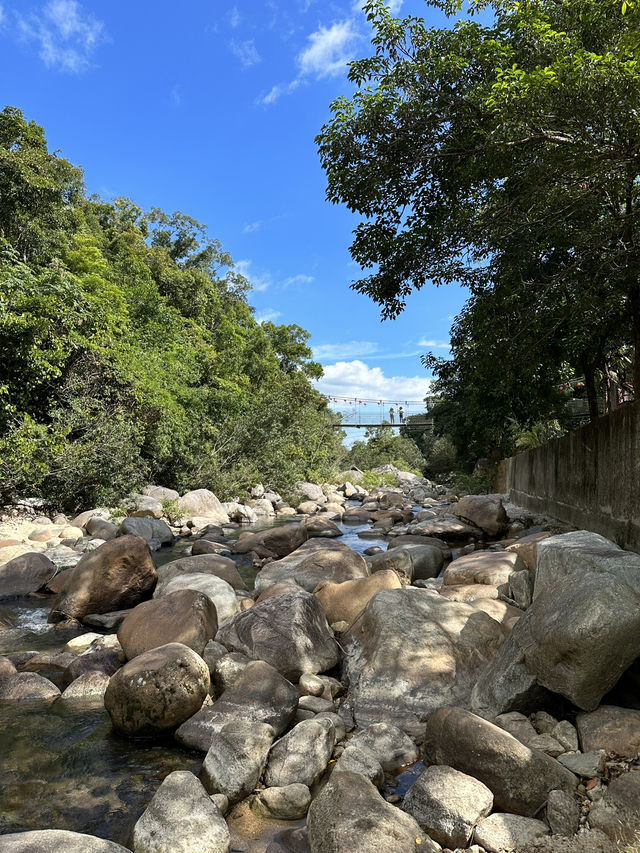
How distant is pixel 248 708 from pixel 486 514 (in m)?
9.36

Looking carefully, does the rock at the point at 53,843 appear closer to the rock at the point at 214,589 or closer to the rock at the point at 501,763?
the rock at the point at 501,763

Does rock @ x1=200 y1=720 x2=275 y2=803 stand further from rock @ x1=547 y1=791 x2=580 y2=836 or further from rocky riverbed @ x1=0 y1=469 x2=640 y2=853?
rock @ x1=547 y1=791 x2=580 y2=836

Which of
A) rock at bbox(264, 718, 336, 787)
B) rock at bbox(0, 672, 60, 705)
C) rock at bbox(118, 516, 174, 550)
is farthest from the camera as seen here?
rock at bbox(118, 516, 174, 550)

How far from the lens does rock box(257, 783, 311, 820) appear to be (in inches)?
123

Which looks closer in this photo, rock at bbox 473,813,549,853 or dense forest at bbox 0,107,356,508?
rock at bbox 473,813,549,853

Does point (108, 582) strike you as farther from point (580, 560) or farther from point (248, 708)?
point (580, 560)

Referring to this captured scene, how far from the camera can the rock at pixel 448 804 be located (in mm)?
2750

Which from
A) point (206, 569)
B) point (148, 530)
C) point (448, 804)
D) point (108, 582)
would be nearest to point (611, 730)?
point (448, 804)

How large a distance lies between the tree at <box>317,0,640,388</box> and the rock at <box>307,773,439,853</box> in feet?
17.5

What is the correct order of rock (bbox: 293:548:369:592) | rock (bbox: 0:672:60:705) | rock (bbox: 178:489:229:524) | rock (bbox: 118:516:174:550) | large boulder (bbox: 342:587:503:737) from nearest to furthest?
large boulder (bbox: 342:587:503:737) → rock (bbox: 0:672:60:705) → rock (bbox: 293:548:369:592) → rock (bbox: 118:516:174:550) → rock (bbox: 178:489:229:524)

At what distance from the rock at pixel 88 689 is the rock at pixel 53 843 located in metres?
2.16

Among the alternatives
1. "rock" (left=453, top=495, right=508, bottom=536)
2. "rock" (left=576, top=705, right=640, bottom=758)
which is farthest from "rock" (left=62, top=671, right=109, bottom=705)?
"rock" (left=453, top=495, right=508, bottom=536)

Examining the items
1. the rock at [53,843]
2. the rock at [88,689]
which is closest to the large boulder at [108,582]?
the rock at [88,689]

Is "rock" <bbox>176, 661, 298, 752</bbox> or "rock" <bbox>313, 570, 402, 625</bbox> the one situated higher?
"rock" <bbox>313, 570, 402, 625</bbox>
